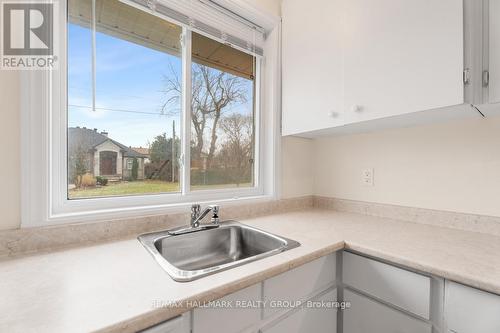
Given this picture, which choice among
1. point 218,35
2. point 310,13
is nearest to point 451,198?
point 310,13

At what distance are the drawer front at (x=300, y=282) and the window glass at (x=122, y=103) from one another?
2.53 ft

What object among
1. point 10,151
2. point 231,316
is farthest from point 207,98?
point 231,316

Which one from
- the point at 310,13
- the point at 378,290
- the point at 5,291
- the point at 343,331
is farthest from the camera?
the point at 310,13

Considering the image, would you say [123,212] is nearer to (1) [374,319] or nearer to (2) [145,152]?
(2) [145,152]

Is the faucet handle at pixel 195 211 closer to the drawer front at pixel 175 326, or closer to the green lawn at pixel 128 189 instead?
the green lawn at pixel 128 189

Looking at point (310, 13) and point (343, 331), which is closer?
point (343, 331)

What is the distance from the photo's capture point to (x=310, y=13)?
1.44 metres

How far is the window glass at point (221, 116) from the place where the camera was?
4.75 ft

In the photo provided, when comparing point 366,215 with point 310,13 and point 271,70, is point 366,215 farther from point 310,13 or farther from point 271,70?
point 310,13

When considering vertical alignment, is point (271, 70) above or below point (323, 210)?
above

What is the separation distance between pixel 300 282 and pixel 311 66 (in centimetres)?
116

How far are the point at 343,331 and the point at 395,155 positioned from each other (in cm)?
100

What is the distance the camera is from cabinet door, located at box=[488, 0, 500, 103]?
893 millimetres

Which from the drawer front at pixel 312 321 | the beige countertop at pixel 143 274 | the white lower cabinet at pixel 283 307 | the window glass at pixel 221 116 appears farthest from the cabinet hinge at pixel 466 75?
the window glass at pixel 221 116
